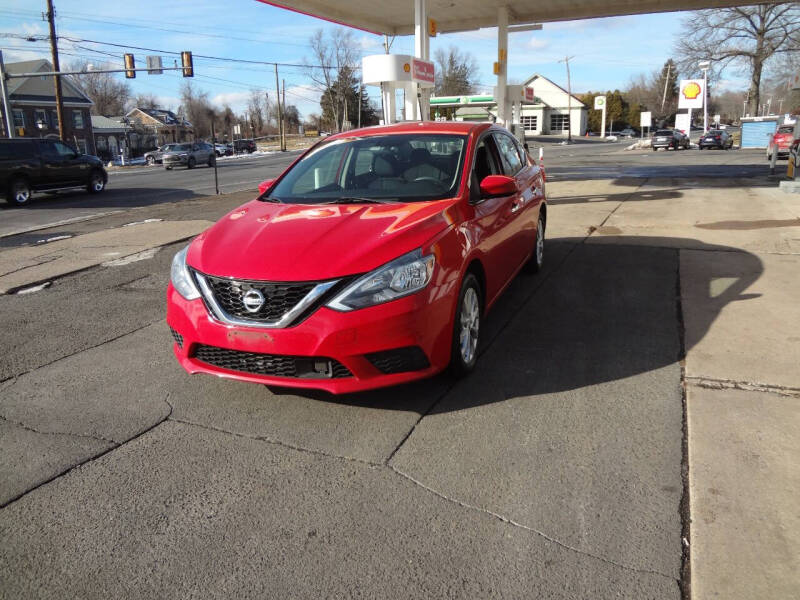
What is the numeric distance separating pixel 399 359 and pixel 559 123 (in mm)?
96475

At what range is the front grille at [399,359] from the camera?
11.2ft

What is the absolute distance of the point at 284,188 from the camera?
195 inches

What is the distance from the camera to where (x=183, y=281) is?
3.78m

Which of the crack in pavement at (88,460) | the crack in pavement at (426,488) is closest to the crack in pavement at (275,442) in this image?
the crack in pavement at (426,488)

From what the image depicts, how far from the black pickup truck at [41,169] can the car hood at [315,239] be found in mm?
16226

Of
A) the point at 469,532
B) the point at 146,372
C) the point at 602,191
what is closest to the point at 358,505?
the point at 469,532

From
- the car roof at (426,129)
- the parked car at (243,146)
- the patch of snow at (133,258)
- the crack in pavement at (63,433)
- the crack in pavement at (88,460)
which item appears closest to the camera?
the crack in pavement at (88,460)

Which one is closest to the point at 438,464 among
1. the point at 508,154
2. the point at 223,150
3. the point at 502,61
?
the point at 508,154

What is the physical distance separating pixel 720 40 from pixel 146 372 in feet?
196

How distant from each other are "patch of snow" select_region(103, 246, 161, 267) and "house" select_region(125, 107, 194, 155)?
253ft

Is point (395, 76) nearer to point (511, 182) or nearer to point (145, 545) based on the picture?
point (511, 182)

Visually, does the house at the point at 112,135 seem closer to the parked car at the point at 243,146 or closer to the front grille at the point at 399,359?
the parked car at the point at 243,146

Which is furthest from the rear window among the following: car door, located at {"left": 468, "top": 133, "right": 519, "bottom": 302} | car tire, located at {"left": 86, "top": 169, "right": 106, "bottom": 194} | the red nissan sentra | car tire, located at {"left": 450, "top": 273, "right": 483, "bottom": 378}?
car tire, located at {"left": 450, "top": 273, "right": 483, "bottom": 378}

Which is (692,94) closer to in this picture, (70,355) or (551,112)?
(551,112)
